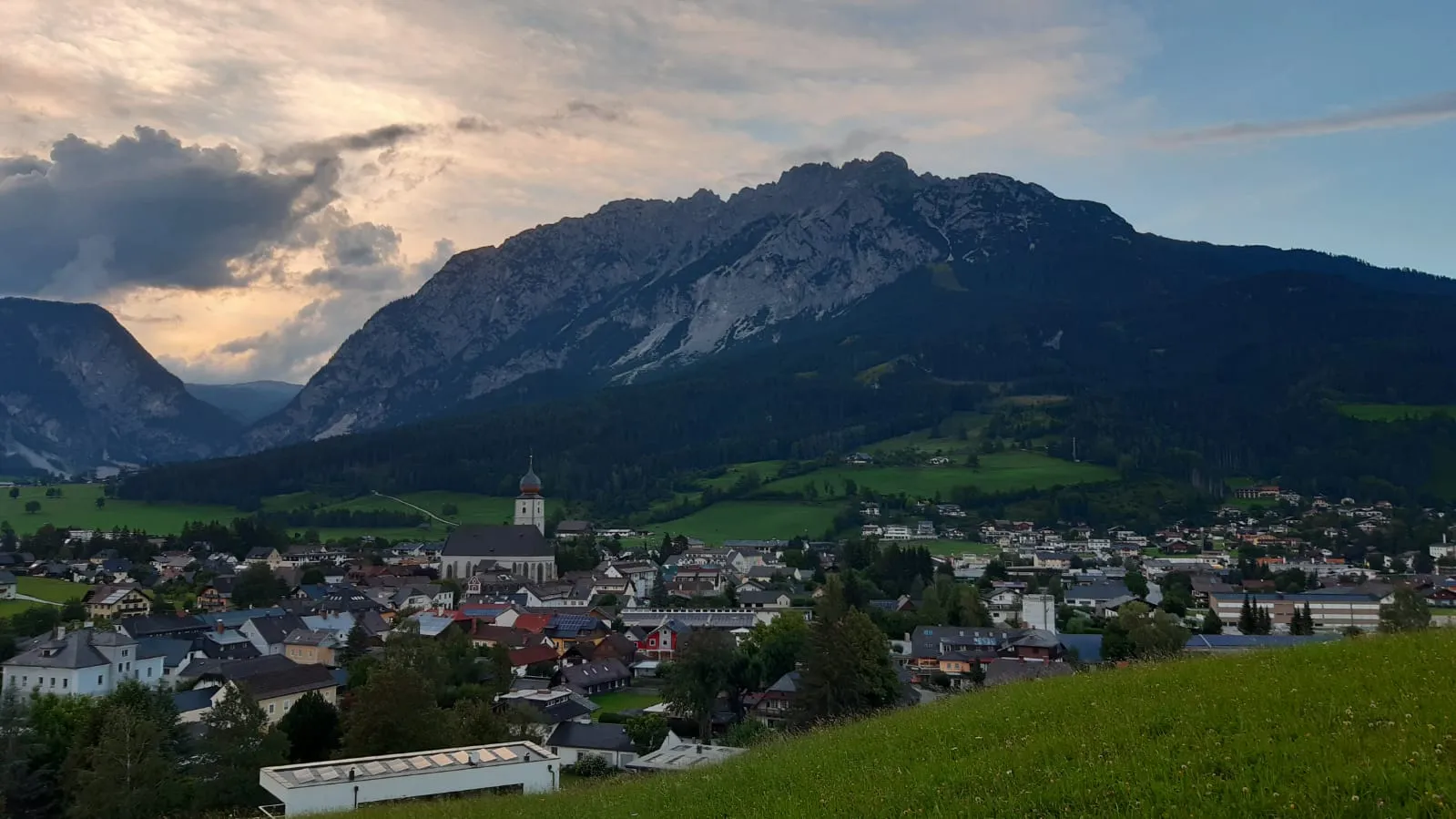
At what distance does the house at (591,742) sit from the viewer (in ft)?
135

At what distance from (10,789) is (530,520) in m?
104

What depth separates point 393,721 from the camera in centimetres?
3247

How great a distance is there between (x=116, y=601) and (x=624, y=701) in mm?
43967

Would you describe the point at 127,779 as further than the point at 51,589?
No

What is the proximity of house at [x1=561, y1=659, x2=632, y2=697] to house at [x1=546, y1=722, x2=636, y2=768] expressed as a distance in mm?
17887

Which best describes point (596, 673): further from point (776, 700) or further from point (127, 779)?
point (127, 779)

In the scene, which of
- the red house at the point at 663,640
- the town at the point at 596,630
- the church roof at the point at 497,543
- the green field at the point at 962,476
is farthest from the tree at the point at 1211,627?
the green field at the point at 962,476

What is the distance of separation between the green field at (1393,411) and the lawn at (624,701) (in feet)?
535

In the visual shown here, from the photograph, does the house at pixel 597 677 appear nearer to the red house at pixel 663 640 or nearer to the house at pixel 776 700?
the red house at pixel 663 640

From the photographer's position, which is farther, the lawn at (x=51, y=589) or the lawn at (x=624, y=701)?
the lawn at (x=51, y=589)

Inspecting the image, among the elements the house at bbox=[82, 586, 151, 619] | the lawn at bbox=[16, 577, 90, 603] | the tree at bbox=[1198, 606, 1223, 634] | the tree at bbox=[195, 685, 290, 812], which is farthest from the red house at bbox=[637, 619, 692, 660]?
the lawn at bbox=[16, 577, 90, 603]

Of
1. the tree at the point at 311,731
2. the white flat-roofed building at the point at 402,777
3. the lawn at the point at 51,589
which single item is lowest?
the lawn at the point at 51,589

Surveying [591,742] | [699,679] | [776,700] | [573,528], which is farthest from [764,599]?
[573,528]

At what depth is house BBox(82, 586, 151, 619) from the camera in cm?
7844
